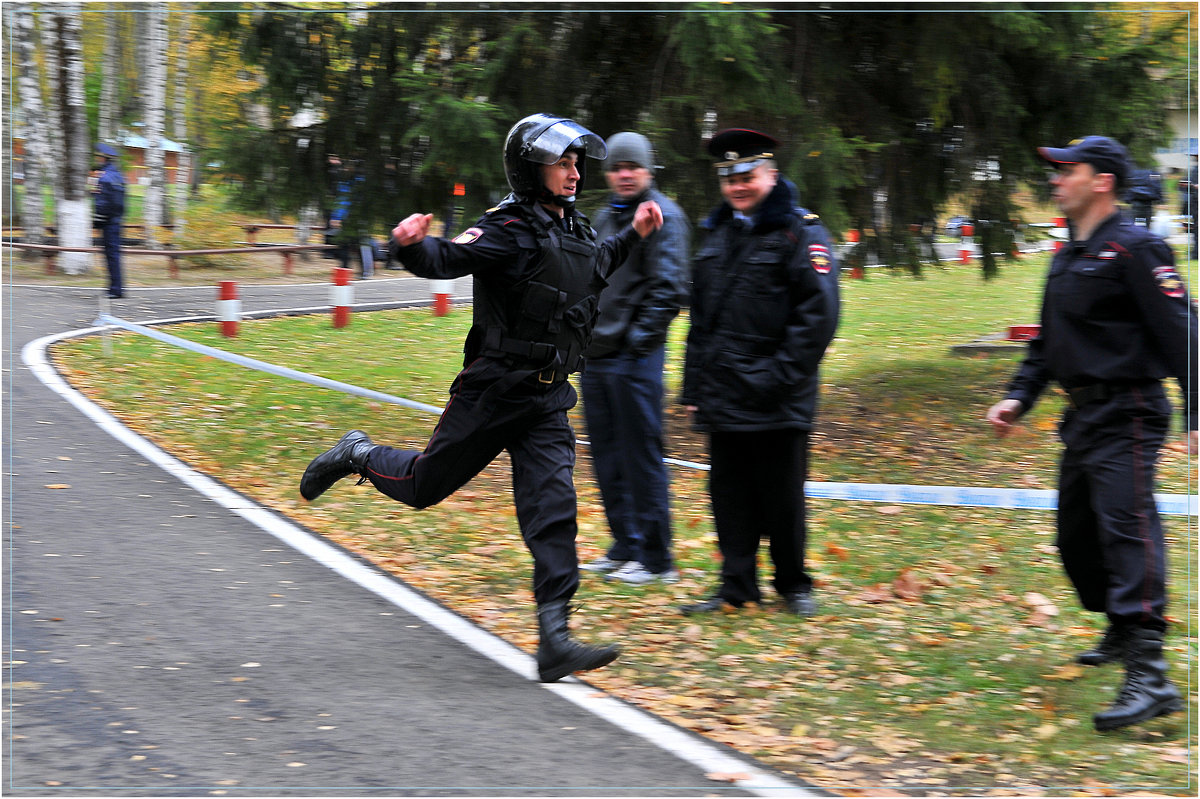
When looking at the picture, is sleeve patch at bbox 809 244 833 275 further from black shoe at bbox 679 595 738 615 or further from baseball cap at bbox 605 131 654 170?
black shoe at bbox 679 595 738 615

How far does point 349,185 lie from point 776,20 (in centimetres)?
387

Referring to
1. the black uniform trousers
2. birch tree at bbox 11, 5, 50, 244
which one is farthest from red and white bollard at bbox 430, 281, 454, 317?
the black uniform trousers

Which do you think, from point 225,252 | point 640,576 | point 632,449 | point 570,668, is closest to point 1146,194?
point 632,449

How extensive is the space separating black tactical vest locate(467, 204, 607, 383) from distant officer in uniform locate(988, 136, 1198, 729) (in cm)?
193

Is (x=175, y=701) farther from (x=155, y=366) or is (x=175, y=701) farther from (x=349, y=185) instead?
(x=155, y=366)

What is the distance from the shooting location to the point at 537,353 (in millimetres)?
4891

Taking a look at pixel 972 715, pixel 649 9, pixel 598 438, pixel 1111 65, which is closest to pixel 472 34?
pixel 649 9

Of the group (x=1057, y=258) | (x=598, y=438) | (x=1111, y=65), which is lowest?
(x=598, y=438)

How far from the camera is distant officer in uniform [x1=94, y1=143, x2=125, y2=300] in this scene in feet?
63.2

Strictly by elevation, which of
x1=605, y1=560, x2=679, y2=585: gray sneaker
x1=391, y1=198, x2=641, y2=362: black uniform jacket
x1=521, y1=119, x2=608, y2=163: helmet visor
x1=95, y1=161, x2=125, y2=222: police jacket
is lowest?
x1=605, y1=560, x2=679, y2=585: gray sneaker

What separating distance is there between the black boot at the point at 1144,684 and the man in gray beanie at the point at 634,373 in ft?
8.09

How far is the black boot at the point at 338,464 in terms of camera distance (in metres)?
5.58

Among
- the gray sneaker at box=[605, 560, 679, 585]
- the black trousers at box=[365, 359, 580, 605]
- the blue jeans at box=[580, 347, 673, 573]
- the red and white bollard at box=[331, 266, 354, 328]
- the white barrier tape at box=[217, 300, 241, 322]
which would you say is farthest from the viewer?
the red and white bollard at box=[331, 266, 354, 328]

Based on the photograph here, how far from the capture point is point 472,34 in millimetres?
9352
